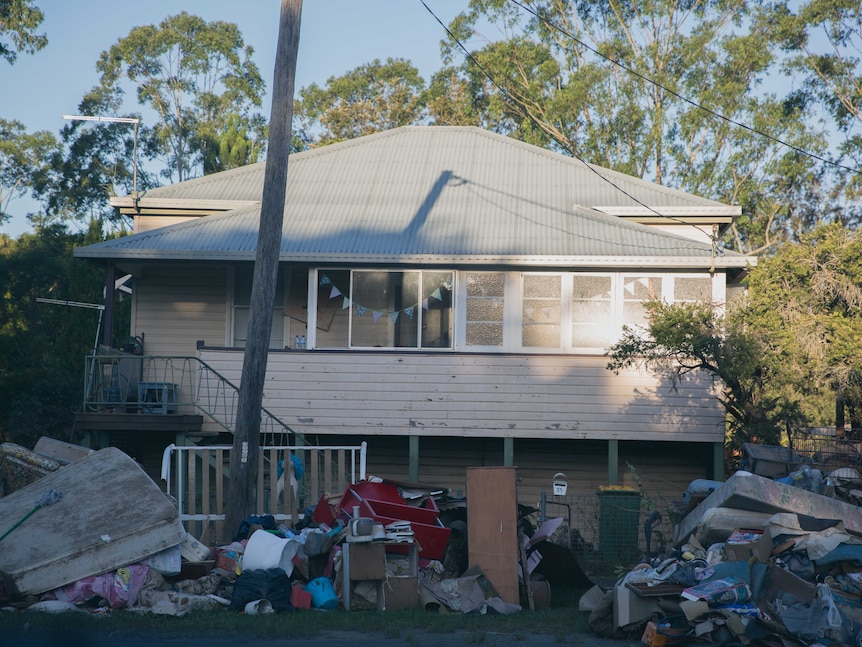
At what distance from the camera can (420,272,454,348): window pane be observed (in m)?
16.7

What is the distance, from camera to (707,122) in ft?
108

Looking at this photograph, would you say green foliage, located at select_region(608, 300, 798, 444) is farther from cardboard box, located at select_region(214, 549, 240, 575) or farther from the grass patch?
cardboard box, located at select_region(214, 549, 240, 575)

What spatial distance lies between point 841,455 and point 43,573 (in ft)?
32.3

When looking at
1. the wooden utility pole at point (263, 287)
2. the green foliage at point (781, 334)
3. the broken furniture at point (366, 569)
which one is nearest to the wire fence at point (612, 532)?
the green foliage at point (781, 334)

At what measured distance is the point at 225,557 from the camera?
995 centimetres

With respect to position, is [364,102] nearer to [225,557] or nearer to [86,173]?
[86,173]

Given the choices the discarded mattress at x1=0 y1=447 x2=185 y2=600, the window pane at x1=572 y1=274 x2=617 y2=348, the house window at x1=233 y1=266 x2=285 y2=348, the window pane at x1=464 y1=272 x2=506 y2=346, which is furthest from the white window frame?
the discarded mattress at x1=0 y1=447 x2=185 y2=600

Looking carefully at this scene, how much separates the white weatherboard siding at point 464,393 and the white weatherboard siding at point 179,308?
2167mm

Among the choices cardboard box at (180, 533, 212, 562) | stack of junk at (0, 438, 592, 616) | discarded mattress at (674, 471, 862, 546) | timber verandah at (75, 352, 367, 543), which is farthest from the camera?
timber verandah at (75, 352, 367, 543)

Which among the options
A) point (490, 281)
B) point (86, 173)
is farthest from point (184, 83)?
point (490, 281)

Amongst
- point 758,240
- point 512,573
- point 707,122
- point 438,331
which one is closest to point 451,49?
point 707,122

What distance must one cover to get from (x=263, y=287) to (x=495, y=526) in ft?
12.3

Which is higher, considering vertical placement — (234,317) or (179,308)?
(179,308)

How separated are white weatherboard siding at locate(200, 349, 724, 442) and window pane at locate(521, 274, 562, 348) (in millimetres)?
522
